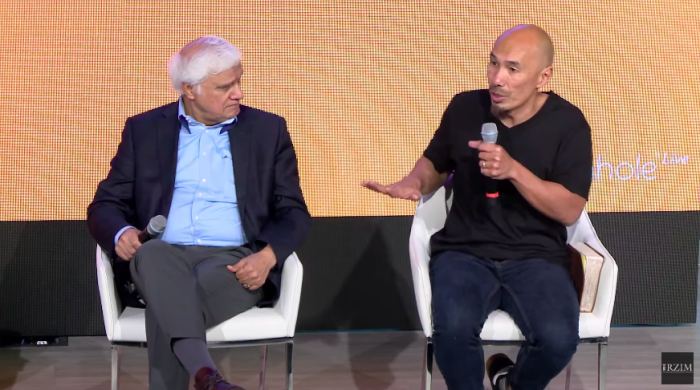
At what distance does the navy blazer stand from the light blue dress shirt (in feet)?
0.11

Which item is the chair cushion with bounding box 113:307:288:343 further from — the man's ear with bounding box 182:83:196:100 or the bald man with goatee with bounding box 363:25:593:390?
the man's ear with bounding box 182:83:196:100

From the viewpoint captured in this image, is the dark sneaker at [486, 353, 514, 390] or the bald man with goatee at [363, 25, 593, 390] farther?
the dark sneaker at [486, 353, 514, 390]

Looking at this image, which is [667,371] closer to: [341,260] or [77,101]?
[341,260]

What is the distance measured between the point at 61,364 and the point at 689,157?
9.86ft

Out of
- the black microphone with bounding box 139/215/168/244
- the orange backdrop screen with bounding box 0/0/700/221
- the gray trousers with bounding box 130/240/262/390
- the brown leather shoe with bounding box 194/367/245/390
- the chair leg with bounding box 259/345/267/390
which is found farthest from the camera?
the orange backdrop screen with bounding box 0/0/700/221

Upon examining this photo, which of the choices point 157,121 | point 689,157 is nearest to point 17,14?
point 157,121

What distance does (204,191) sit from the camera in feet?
9.45

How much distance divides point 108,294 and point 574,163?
1.51 meters

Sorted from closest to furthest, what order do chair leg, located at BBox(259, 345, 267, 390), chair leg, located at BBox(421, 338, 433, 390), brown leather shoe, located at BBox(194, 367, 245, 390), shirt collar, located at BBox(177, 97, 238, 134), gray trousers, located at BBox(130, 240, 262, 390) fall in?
brown leather shoe, located at BBox(194, 367, 245, 390) → gray trousers, located at BBox(130, 240, 262, 390) → chair leg, located at BBox(421, 338, 433, 390) → shirt collar, located at BBox(177, 97, 238, 134) → chair leg, located at BBox(259, 345, 267, 390)

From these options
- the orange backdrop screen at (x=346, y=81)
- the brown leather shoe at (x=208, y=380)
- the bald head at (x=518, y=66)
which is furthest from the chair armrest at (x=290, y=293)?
the orange backdrop screen at (x=346, y=81)

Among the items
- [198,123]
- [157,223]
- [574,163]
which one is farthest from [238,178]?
[574,163]

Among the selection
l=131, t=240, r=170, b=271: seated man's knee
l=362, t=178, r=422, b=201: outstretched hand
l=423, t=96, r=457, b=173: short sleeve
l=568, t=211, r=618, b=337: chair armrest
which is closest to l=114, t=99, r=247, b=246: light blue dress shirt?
l=131, t=240, r=170, b=271: seated man's knee

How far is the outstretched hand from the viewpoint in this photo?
2.65 metres

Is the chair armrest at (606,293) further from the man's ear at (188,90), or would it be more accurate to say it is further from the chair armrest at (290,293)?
the man's ear at (188,90)
